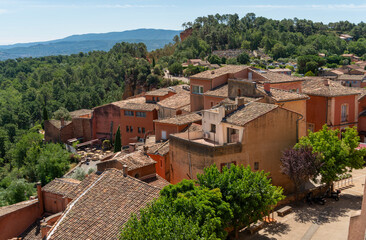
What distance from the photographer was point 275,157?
1111 inches

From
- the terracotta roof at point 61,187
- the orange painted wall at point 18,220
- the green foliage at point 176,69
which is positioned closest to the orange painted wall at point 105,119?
the terracotta roof at point 61,187

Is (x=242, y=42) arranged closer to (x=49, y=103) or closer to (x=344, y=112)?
(x=49, y=103)

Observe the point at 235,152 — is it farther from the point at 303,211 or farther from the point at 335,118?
the point at 335,118

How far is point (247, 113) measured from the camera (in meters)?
28.0

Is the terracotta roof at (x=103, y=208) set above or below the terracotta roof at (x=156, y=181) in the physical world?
above

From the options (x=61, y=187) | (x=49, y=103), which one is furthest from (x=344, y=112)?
(x=49, y=103)

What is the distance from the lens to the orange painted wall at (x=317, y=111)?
124 feet

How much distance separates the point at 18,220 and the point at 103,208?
818cm

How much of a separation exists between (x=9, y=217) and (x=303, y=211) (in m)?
19.5

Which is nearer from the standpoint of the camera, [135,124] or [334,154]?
[334,154]

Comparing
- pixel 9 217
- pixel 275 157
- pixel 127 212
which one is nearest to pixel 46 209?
pixel 9 217

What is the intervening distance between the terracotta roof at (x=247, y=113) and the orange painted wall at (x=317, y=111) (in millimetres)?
11548

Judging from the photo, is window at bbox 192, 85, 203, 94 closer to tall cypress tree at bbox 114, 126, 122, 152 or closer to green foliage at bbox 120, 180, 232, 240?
tall cypress tree at bbox 114, 126, 122, 152

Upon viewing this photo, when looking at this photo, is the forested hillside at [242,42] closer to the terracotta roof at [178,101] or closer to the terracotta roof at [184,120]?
the terracotta roof at [178,101]
